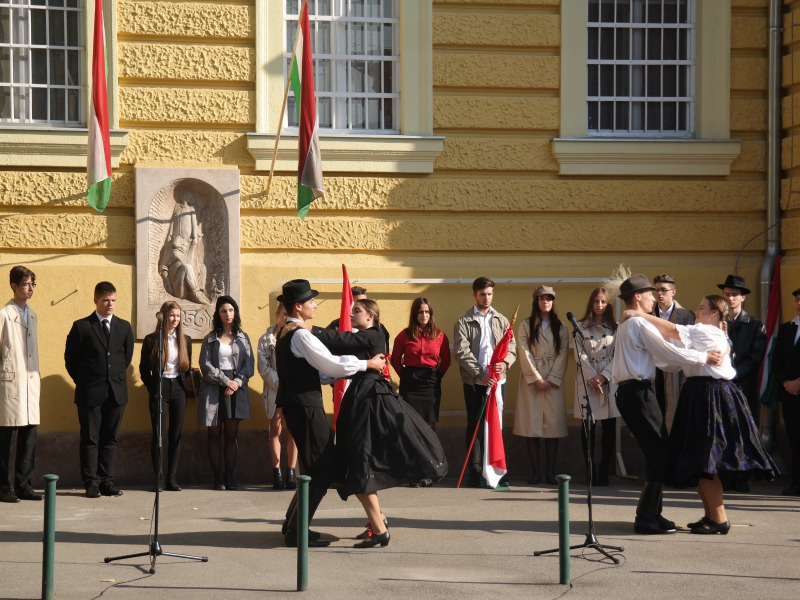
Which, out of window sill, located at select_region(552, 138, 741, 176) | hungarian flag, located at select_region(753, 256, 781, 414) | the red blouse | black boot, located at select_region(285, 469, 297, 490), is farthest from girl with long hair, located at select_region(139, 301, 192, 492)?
hungarian flag, located at select_region(753, 256, 781, 414)

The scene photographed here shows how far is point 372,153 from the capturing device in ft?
44.6

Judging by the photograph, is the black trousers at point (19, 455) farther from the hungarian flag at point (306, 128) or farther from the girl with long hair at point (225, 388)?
the hungarian flag at point (306, 128)

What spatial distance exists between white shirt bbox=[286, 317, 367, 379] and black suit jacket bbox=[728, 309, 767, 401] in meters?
4.74

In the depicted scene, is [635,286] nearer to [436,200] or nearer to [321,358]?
[321,358]

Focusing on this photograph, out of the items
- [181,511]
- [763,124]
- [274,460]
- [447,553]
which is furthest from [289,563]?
[763,124]

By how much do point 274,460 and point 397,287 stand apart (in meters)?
2.25

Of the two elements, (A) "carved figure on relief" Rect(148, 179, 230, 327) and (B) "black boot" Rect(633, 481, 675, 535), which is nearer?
(B) "black boot" Rect(633, 481, 675, 535)

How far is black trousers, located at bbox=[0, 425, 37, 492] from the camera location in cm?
1203

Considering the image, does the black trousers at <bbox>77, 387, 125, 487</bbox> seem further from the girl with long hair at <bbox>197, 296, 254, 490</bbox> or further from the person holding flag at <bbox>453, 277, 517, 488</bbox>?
the person holding flag at <bbox>453, 277, 517, 488</bbox>

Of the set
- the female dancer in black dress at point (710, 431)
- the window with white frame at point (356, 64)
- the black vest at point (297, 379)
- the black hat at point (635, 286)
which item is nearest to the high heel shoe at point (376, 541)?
the black vest at point (297, 379)

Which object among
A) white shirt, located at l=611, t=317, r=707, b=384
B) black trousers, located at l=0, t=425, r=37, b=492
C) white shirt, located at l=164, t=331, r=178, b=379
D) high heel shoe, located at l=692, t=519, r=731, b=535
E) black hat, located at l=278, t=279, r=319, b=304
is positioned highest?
black hat, located at l=278, t=279, r=319, b=304

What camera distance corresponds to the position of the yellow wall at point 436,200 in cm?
1311

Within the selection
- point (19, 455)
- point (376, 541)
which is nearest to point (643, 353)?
point (376, 541)

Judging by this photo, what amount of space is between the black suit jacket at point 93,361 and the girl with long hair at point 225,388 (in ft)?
2.87
